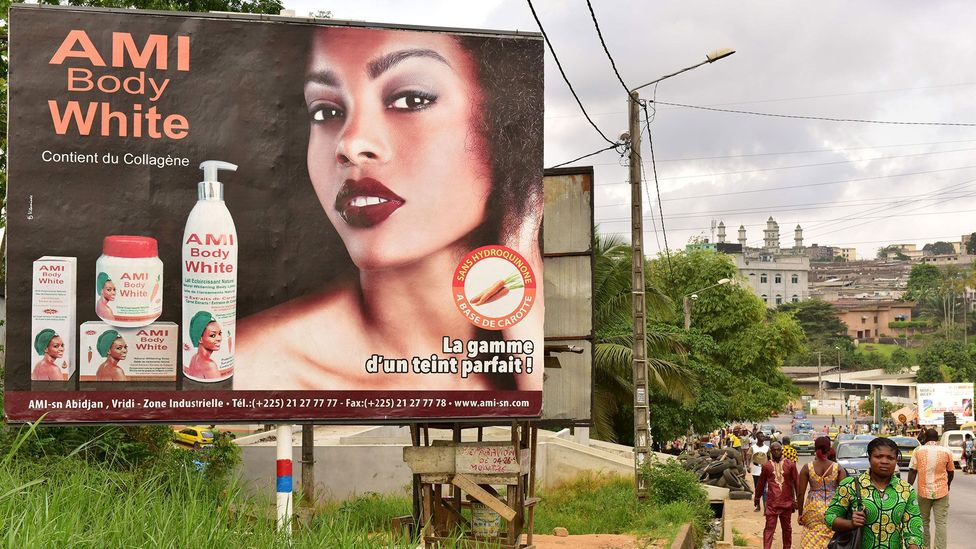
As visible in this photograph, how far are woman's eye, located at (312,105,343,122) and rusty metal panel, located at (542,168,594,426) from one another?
3186 mm

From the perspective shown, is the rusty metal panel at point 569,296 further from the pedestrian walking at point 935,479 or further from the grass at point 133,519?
the grass at point 133,519

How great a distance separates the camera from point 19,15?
10.2 m

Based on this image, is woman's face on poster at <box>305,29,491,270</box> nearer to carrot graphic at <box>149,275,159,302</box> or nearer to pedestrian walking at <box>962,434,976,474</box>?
carrot graphic at <box>149,275,159,302</box>

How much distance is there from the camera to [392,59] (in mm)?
10953

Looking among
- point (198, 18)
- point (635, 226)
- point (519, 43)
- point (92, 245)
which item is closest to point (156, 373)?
point (92, 245)

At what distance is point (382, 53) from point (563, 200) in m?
3.22

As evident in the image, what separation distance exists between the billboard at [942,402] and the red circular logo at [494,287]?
50.1 metres

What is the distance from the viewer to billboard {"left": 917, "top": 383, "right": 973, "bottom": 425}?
56.6 m

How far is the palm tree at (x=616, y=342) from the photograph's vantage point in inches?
1202

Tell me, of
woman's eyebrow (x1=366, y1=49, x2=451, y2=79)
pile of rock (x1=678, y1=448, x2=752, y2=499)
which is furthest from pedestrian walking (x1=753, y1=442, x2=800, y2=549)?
pile of rock (x1=678, y1=448, x2=752, y2=499)

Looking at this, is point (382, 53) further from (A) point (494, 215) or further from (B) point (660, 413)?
(B) point (660, 413)

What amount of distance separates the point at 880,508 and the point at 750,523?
1337 centimetres

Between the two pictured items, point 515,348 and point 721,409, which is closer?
point 515,348

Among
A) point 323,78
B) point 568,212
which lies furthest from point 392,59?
point 568,212
